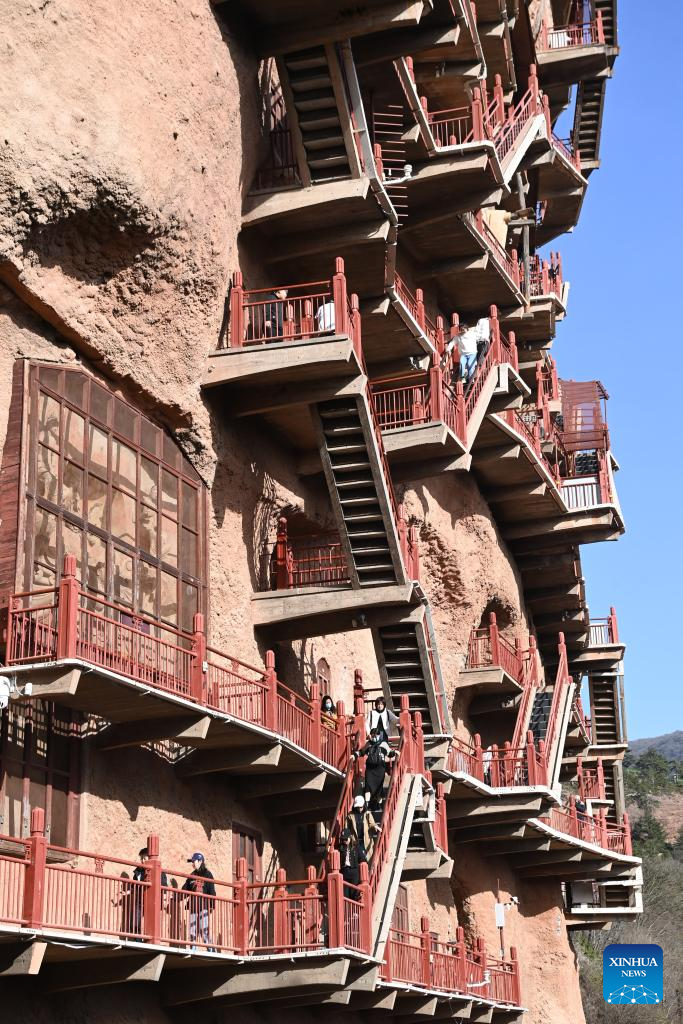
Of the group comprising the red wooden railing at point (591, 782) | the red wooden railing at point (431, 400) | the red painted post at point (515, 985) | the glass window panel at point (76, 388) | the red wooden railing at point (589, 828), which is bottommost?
the red painted post at point (515, 985)

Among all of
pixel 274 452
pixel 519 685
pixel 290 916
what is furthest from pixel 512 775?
pixel 290 916

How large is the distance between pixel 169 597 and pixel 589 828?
64.3ft

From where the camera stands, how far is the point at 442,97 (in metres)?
37.2

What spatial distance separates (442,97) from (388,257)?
421 inches

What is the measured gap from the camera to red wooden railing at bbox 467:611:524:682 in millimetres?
36500

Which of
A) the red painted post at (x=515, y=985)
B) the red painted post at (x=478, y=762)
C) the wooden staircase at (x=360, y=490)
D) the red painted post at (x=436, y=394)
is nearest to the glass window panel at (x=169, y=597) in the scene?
the wooden staircase at (x=360, y=490)

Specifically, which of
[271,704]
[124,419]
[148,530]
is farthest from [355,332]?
[271,704]

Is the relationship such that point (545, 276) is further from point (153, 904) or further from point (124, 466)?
point (153, 904)

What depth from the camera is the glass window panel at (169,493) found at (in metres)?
23.2

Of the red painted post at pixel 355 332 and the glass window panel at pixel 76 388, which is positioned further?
the red painted post at pixel 355 332

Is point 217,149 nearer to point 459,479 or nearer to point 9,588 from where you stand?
point 9,588

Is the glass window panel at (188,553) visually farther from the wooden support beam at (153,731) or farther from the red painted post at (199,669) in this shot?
the wooden support beam at (153,731)

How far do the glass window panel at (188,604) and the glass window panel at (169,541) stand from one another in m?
0.45

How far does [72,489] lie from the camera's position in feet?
68.5
